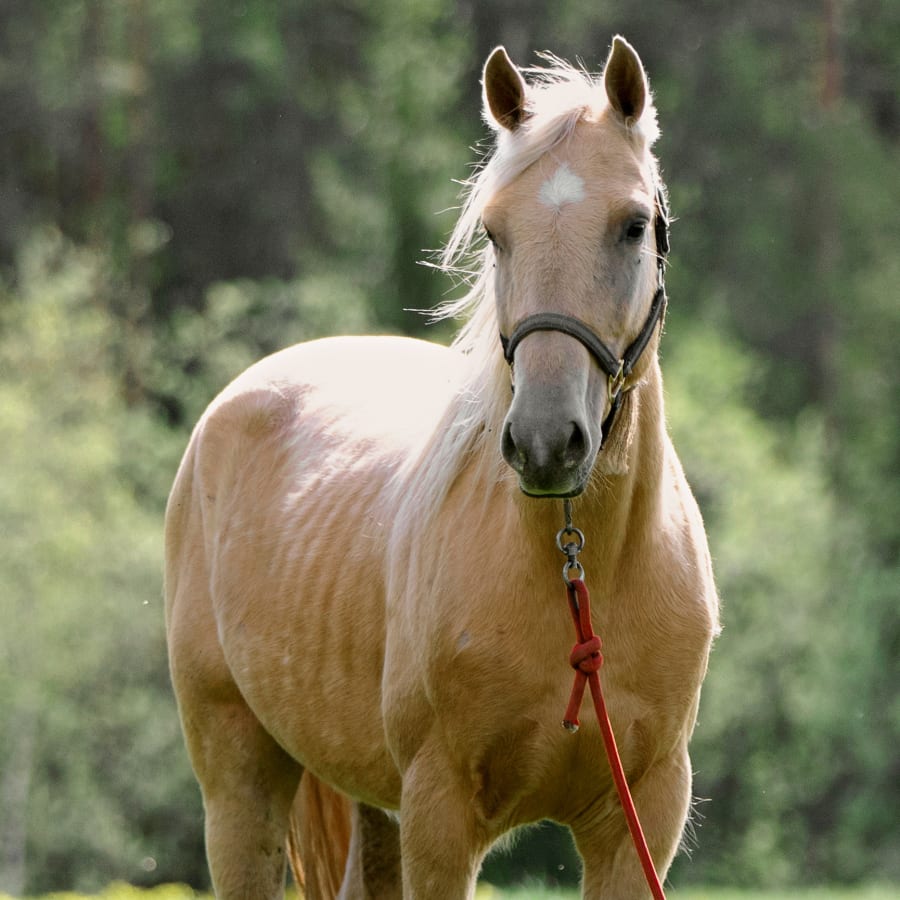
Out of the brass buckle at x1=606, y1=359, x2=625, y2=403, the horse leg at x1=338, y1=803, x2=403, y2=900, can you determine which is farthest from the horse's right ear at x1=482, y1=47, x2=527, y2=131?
the horse leg at x1=338, y1=803, x2=403, y2=900

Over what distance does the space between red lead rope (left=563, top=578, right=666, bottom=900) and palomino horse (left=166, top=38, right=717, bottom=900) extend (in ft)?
0.22

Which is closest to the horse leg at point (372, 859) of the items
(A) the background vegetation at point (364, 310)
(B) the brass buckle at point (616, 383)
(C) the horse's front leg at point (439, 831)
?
(C) the horse's front leg at point (439, 831)

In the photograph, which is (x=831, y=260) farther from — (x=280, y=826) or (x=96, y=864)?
(x=280, y=826)

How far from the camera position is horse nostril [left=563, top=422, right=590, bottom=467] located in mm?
3138

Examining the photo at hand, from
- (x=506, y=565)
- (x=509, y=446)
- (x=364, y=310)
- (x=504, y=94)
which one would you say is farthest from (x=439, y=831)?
(x=364, y=310)

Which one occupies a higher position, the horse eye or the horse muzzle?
the horse eye

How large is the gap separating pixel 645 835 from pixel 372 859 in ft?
4.92

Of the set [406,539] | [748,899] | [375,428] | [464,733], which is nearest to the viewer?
[464,733]

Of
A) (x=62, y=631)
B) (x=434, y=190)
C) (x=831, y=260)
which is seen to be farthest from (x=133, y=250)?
(x=831, y=260)

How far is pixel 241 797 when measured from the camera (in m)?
4.86

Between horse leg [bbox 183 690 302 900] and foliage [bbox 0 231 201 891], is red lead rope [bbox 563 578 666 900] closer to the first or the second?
horse leg [bbox 183 690 302 900]

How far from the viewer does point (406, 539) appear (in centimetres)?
405

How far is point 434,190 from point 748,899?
696 inches

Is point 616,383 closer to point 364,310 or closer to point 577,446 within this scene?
point 577,446
